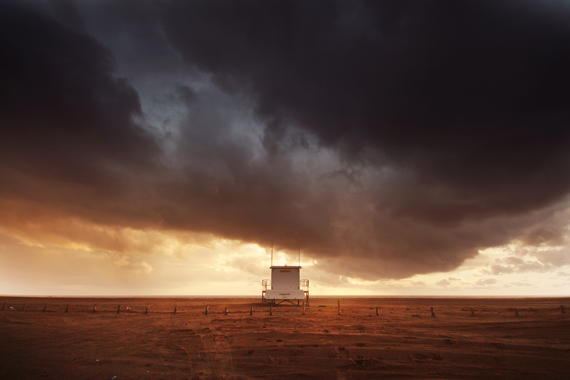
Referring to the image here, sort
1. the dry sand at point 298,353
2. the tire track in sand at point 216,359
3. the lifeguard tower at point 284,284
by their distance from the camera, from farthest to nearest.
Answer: the lifeguard tower at point 284,284
the dry sand at point 298,353
the tire track in sand at point 216,359

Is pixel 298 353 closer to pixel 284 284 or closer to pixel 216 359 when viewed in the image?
pixel 216 359

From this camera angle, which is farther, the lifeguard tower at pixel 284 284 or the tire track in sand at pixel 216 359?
the lifeguard tower at pixel 284 284

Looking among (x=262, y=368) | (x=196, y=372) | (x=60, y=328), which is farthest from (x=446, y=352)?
(x=60, y=328)

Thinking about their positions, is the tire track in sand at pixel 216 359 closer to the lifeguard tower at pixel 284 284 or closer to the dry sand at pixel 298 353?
the dry sand at pixel 298 353

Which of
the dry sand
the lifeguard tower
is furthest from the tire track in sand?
the lifeguard tower

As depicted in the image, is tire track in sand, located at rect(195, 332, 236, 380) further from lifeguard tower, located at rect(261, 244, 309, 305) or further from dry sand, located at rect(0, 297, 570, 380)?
lifeguard tower, located at rect(261, 244, 309, 305)

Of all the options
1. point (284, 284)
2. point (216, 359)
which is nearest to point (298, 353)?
point (216, 359)

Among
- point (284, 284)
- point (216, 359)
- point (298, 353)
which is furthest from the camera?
point (284, 284)

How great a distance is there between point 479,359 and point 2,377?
19.5 m

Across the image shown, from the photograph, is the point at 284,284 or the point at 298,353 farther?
the point at 284,284

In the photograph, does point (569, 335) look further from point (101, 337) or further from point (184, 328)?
point (101, 337)

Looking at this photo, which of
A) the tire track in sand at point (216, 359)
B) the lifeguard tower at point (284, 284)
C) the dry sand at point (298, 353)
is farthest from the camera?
the lifeguard tower at point (284, 284)

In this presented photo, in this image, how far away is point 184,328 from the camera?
2228 centimetres

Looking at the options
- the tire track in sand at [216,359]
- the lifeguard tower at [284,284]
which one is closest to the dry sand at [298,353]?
the tire track in sand at [216,359]
